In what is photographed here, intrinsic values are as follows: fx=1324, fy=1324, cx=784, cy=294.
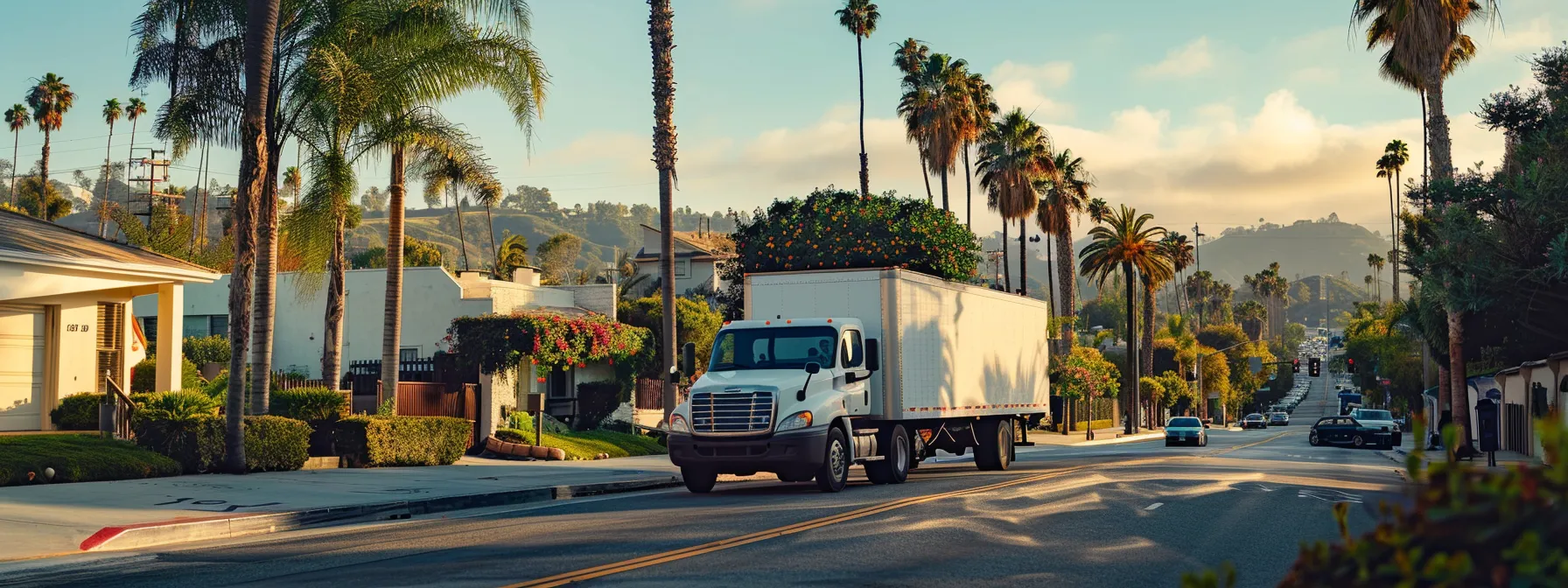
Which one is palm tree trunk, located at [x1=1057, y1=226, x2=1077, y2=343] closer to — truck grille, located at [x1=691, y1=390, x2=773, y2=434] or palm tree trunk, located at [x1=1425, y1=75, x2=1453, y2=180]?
palm tree trunk, located at [x1=1425, y1=75, x2=1453, y2=180]

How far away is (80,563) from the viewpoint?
11.7m

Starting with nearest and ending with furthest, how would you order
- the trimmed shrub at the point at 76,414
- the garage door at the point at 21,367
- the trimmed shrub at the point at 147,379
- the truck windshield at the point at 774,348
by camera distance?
1. the truck windshield at the point at 774,348
2. the garage door at the point at 21,367
3. the trimmed shrub at the point at 76,414
4. the trimmed shrub at the point at 147,379

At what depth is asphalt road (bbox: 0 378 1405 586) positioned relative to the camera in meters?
10.3

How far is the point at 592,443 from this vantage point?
32.9 meters

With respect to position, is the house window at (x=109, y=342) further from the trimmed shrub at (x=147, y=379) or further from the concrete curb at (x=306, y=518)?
the concrete curb at (x=306, y=518)

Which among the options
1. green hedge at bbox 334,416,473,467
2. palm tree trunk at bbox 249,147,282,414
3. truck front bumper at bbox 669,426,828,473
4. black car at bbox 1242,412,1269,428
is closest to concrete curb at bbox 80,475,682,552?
truck front bumper at bbox 669,426,828,473

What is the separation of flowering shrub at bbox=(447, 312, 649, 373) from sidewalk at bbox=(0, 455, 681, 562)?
11385 millimetres

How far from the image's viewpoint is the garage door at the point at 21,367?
24.8 m

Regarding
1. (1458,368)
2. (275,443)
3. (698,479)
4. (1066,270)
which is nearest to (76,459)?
(275,443)

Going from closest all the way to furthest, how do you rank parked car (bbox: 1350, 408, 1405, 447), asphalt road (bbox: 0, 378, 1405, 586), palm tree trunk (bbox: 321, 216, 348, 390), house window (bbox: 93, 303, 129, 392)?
asphalt road (bbox: 0, 378, 1405, 586) → house window (bbox: 93, 303, 129, 392) → palm tree trunk (bbox: 321, 216, 348, 390) → parked car (bbox: 1350, 408, 1405, 447)

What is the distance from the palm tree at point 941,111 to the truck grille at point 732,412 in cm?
3969

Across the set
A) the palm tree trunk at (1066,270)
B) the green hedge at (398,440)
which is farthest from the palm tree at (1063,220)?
the green hedge at (398,440)

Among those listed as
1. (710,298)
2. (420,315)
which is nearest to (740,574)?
(420,315)

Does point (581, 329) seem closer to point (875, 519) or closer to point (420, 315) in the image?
point (420, 315)
